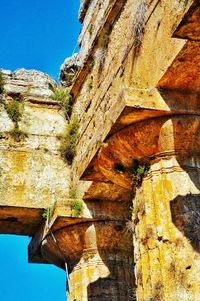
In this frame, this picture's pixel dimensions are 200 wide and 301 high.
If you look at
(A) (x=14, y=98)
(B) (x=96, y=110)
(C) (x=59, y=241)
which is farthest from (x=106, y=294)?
(A) (x=14, y=98)

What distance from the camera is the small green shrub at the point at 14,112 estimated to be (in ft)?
35.9

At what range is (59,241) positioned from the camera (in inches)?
401

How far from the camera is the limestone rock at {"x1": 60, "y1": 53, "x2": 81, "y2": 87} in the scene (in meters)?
11.9

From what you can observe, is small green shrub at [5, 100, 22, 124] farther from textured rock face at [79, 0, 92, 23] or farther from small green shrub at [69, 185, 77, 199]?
textured rock face at [79, 0, 92, 23]

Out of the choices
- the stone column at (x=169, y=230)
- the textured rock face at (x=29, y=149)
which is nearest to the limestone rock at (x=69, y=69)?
the textured rock face at (x=29, y=149)

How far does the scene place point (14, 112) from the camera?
11.0 meters

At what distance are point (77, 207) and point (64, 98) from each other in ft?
8.56

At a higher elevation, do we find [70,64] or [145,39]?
[70,64]

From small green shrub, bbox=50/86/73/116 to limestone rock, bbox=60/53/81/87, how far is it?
10.3 inches

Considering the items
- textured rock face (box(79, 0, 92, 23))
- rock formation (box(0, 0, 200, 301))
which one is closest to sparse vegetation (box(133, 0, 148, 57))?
rock formation (box(0, 0, 200, 301))

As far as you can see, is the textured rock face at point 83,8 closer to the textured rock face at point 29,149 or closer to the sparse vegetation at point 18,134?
the textured rock face at point 29,149

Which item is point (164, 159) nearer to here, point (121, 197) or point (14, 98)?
point (121, 197)

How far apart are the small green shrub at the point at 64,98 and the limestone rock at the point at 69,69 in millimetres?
261

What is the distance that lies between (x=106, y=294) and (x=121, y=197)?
1594mm
